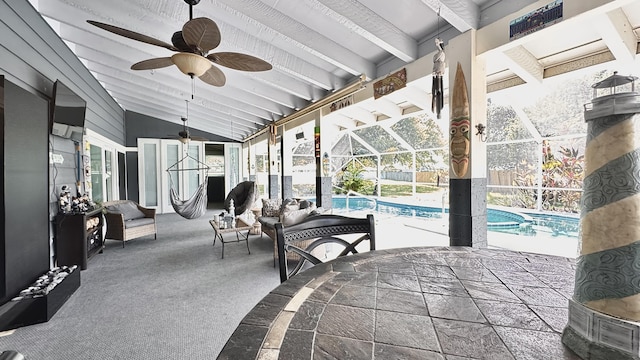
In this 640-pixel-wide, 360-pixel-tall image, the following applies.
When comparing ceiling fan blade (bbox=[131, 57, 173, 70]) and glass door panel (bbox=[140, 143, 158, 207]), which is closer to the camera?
ceiling fan blade (bbox=[131, 57, 173, 70])

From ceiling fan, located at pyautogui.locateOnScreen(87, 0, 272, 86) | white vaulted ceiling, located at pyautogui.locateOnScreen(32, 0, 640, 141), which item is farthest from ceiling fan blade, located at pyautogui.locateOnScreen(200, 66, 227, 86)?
white vaulted ceiling, located at pyautogui.locateOnScreen(32, 0, 640, 141)

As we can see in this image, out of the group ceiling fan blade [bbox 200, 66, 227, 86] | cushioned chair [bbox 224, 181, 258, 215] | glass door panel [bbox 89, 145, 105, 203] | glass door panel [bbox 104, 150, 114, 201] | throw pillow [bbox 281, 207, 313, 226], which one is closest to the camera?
ceiling fan blade [bbox 200, 66, 227, 86]

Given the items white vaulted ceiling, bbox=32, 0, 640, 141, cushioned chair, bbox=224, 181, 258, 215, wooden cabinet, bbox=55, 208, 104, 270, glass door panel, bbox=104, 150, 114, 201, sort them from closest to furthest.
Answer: white vaulted ceiling, bbox=32, 0, 640, 141 → wooden cabinet, bbox=55, 208, 104, 270 → cushioned chair, bbox=224, 181, 258, 215 → glass door panel, bbox=104, 150, 114, 201

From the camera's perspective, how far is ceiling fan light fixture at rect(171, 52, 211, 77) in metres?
2.23

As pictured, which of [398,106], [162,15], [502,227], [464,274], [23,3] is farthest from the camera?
[502,227]

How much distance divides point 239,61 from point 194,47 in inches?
15.0

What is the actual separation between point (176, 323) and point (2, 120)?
205 cm

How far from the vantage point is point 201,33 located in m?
2.03

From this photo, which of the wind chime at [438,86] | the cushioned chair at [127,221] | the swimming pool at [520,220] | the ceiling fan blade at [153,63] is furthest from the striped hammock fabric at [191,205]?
the wind chime at [438,86]

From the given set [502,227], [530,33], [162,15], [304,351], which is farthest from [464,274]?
[502,227]

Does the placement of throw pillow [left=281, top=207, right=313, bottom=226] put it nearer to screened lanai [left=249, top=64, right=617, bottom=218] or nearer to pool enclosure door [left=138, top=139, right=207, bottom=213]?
screened lanai [left=249, top=64, right=617, bottom=218]

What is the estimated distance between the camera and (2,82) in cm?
214

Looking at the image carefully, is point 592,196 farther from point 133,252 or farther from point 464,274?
point 133,252

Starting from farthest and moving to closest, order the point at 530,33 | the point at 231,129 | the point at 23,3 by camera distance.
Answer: the point at 231,129 < the point at 23,3 < the point at 530,33
